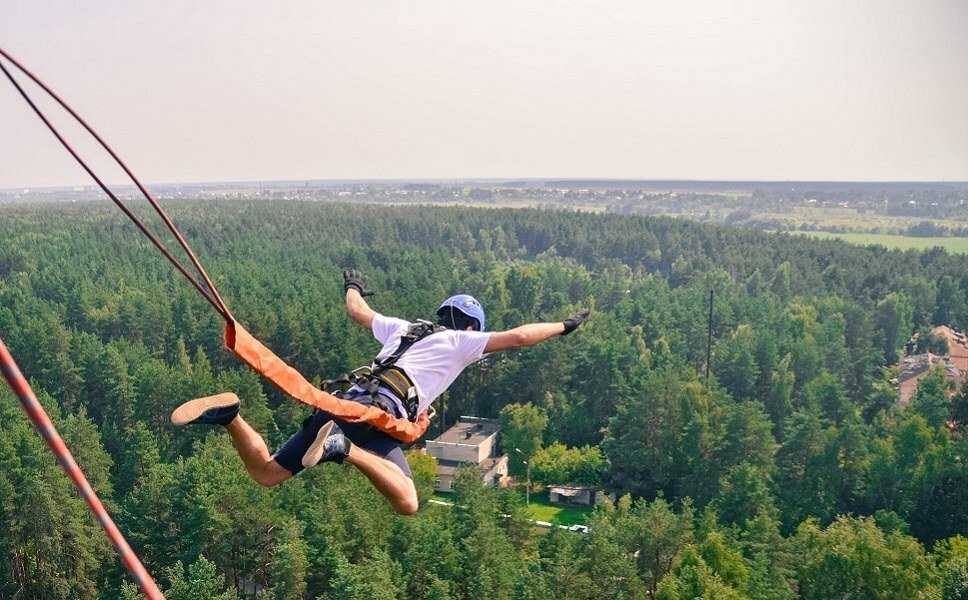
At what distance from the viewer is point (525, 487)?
36.6 m

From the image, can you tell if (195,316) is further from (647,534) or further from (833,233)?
(833,233)

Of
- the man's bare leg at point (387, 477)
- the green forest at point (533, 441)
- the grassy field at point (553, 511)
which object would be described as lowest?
the grassy field at point (553, 511)

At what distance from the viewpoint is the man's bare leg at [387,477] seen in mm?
6266

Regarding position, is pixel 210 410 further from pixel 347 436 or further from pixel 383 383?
pixel 383 383

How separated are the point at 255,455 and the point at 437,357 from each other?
1.83m

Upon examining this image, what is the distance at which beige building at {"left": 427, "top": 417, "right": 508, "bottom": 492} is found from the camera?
3584 centimetres

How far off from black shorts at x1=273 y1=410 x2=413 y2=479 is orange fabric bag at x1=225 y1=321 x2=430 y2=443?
0.69ft

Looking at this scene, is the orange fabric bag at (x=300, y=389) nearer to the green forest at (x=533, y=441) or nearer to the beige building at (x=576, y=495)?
the green forest at (x=533, y=441)

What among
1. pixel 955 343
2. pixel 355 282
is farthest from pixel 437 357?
pixel 955 343

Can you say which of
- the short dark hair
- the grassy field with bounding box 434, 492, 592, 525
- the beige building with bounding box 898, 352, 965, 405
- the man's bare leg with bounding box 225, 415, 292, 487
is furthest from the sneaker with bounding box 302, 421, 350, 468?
the beige building with bounding box 898, 352, 965, 405

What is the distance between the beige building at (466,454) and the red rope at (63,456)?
32.9m

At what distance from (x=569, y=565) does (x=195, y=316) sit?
3199 cm

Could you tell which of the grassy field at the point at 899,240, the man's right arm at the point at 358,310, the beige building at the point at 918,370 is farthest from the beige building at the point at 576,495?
the grassy field at the point at 899,240

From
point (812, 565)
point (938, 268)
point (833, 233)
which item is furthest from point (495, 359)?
point (833, 233)
